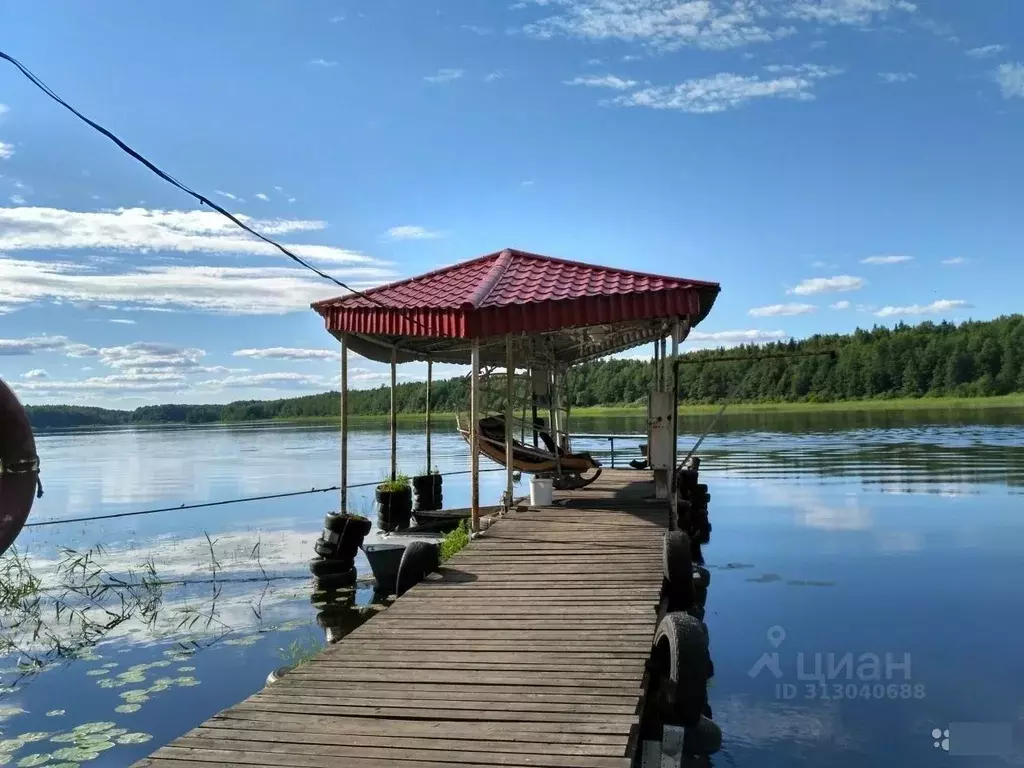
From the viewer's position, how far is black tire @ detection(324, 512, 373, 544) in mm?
10430

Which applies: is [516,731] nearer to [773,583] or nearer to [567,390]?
[773,583]

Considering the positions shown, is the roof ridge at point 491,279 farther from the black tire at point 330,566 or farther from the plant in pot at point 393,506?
the black tire at point 330,566

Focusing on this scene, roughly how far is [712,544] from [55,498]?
20.2 meters

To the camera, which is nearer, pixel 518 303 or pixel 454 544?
pixel 454 544

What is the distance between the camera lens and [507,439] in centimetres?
963

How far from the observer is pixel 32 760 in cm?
615

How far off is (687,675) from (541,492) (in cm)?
597

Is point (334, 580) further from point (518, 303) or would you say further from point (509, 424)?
point (518, 303)

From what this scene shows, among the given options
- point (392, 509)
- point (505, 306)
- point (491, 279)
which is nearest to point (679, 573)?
point (505, 306)

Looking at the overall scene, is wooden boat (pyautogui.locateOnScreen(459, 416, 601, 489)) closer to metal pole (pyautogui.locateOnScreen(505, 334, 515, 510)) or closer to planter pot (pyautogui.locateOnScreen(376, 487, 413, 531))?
metal pole (pyautogui.locateOnScreen(505, 334, 515, 510))

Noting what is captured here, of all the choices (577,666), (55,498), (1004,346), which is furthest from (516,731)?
(1004,346)

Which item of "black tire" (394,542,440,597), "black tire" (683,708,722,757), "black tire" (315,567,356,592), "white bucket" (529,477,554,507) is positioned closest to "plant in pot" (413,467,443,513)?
"black tire" (315,567,356,592)

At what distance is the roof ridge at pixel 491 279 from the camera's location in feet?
30.0

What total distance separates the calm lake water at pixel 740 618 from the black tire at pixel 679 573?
45.6 inches
